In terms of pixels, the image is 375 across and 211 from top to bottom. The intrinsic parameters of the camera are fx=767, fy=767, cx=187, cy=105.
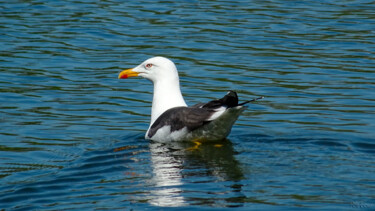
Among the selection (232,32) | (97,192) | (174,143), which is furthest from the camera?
(232,32)

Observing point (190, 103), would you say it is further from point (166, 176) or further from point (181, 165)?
point (166, 176)

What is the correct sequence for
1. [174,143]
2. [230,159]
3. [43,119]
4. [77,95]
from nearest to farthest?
1. [230,159]
2. [174,143]
3. [43,119]
4. [77,95]

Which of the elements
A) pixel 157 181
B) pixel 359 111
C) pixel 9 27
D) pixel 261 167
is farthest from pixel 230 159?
pixel 9 27

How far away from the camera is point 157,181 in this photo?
342 inches

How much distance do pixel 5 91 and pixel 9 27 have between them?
5366 mm

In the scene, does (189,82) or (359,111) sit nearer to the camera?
(359,111)

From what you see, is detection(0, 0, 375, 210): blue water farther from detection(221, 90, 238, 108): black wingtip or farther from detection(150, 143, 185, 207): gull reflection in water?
detection(221, 90, 238, 108): black wingtip

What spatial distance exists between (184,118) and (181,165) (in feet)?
3.38

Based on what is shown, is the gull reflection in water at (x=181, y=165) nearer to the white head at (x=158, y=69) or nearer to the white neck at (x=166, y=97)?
the white neck at (x=166, y=97)

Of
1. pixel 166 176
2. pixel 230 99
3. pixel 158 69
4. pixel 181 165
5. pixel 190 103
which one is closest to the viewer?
pixel 166 176

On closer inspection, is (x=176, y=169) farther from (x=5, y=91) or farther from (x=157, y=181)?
(x=5, y=91)

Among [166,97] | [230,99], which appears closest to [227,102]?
[230,99]

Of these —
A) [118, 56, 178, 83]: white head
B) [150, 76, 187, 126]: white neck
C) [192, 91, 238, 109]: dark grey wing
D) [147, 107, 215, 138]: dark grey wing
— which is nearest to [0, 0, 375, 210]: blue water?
[147, 107, 215, 138]: dark grey wing

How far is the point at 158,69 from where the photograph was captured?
11.5m
